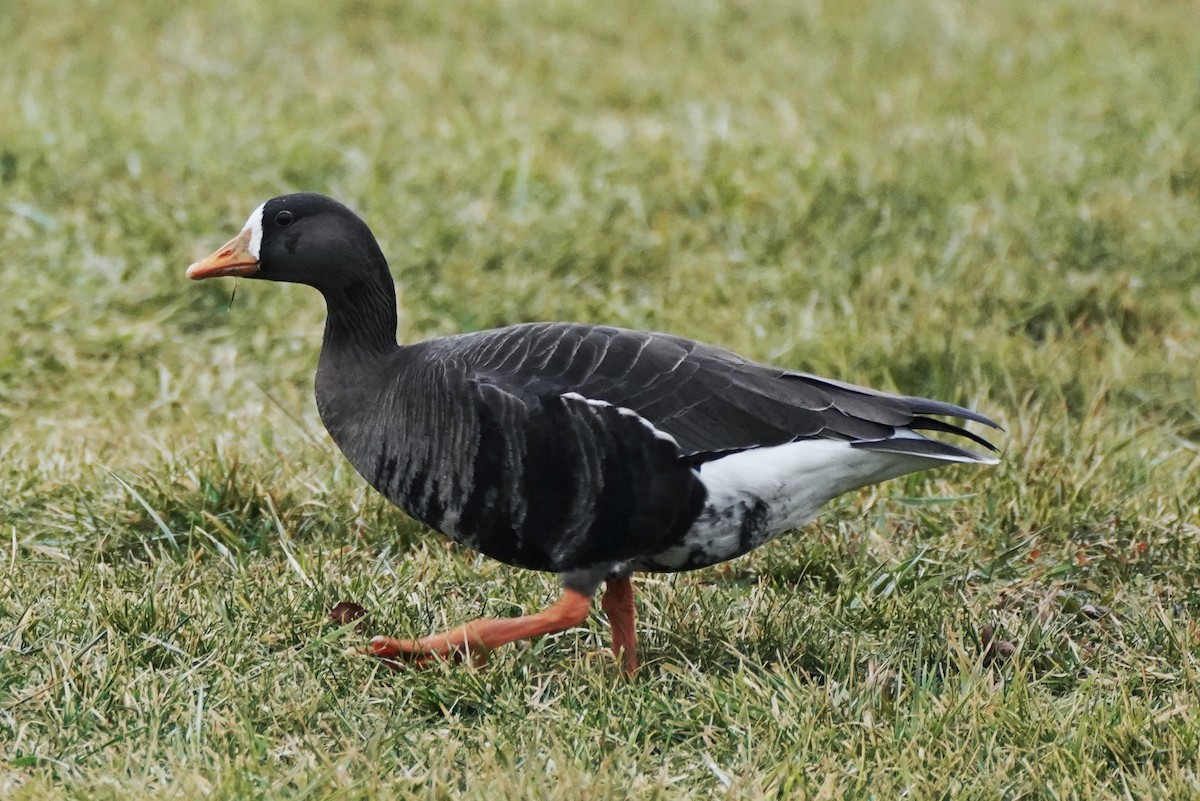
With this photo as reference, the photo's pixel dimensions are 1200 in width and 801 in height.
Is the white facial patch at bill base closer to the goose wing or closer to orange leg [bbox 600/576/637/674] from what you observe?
the goose wing

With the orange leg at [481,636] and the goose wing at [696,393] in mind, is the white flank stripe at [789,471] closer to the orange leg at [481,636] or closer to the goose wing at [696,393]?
the goose wing at [696,393]

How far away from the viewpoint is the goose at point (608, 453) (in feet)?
11.6

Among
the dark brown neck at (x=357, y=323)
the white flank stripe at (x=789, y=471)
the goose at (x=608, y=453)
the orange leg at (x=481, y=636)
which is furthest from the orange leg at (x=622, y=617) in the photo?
the dark brown neck at (x=357, y=323)

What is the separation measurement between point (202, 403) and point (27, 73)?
11.7ft

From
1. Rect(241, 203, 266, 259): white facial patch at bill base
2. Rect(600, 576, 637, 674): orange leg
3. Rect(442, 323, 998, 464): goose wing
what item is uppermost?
Rect(241, 203, 266, 259): white facial patch at bill base

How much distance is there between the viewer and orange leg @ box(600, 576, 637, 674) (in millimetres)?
3658

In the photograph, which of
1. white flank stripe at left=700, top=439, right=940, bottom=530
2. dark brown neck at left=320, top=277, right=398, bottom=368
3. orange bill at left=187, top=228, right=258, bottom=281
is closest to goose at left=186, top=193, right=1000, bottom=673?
white flank stripe at left=700, top=439, right=940, bottom=530

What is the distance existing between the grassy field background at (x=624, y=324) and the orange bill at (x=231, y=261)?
0.70m

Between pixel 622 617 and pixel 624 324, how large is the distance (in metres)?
2.39

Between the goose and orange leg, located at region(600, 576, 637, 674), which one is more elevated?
the goose

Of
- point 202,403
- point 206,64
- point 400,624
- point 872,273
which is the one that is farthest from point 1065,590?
point 206,64

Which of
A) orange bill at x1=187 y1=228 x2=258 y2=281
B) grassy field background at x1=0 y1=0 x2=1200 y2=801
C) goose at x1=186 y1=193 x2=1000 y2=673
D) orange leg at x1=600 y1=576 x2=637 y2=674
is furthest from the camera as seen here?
orange bill at x1=187 y1=228 x2=258 y2=281

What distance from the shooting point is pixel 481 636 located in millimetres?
3559

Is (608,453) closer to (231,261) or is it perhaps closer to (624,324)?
(231,261)
